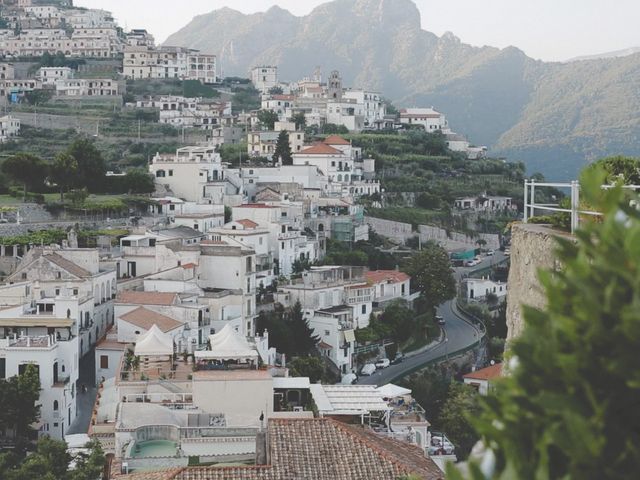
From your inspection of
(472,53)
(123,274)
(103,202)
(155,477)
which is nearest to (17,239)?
(123,274)

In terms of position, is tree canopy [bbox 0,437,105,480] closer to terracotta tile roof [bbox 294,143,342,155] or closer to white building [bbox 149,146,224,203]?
white building [bbox 149,146,224,203]

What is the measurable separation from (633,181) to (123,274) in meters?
29.9

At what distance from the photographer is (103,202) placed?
1826 inches

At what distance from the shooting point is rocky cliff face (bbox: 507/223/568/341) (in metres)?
6.03

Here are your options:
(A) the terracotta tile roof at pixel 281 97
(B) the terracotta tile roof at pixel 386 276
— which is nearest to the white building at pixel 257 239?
(B) the terracotta tile roof at pixel 386 276

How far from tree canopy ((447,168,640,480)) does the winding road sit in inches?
1278

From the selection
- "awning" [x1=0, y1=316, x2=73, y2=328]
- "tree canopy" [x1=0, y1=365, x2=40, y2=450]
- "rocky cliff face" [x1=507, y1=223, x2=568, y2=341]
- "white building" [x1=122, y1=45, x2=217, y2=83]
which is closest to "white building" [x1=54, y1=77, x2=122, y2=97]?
"white building" [x1=122, y1=45, x2=217, y2=83]

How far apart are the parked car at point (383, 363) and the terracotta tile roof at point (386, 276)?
4.19m

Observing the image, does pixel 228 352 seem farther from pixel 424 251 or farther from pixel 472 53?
pixel 472 53

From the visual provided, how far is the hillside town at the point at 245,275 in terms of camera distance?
15023 mm

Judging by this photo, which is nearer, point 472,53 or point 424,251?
point 424,251

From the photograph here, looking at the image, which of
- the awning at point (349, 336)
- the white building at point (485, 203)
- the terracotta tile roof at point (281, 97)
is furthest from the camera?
the terracotta tile roof at point (281, 97)

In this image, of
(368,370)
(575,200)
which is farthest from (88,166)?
(575,200)

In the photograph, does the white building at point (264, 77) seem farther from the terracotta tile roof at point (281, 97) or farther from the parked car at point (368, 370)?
the parked car at point (368, 370)
